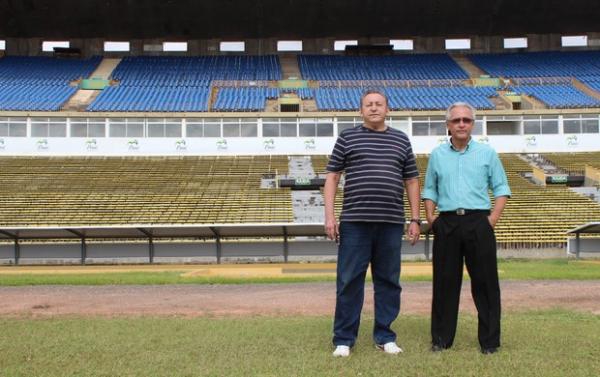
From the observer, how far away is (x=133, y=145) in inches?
1158

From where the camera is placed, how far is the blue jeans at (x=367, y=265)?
427cm

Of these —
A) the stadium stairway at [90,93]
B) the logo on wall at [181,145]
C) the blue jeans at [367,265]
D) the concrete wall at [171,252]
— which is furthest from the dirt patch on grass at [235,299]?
the stadium stairway at [90,93]

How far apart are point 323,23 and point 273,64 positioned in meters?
4.47

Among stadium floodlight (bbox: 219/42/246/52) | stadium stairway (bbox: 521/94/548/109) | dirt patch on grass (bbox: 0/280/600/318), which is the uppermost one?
stadium floodlight (bbox: 219/42/246/52)

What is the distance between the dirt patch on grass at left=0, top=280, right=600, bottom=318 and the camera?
20.4 ft

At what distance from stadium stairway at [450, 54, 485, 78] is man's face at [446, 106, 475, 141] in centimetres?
3567

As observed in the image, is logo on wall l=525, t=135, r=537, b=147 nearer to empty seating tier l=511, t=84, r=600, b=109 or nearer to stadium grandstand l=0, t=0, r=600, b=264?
stadium grandstand l=0, t=0, r=600, b=264

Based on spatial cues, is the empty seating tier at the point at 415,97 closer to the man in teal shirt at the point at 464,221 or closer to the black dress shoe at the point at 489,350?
the man in teal shirt at the point at 464,221

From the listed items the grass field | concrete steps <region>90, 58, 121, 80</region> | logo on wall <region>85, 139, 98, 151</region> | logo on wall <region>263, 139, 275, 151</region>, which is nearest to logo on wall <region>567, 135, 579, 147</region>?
logo on wall <region>263, 139, 275, 151</region>

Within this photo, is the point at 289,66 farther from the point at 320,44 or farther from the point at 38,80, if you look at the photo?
the point at 38,80

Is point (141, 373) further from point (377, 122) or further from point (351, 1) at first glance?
point (351, 1)

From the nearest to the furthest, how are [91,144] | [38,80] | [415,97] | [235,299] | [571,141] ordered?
[235,299] < [91,144] < [571,141] < [415,97] < [38,80]

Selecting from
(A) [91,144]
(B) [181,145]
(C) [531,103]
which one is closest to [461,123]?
(B) [181,145]

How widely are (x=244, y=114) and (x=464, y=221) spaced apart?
26363mm
